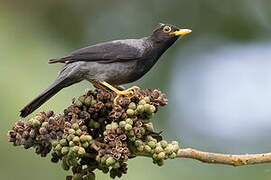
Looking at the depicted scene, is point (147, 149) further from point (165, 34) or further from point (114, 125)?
point (165, 34)

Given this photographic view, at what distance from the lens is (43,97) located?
402cm

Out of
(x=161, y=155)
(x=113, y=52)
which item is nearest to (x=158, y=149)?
(x=161, y=155)

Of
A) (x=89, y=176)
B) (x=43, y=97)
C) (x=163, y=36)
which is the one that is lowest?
(x=89, y=176)

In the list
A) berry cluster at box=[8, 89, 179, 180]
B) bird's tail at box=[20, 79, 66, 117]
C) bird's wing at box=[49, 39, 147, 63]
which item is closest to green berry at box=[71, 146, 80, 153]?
berry cluster at box=[8, 89, 179, 180]

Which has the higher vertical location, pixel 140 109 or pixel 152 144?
pixel 140 109

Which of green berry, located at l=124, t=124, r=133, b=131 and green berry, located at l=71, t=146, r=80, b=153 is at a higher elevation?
green berry, located at l=124, t=124, r=133, b=131

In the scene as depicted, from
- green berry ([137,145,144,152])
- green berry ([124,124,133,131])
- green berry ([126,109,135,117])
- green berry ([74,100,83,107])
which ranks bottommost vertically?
green berry ([137,145,144,152])

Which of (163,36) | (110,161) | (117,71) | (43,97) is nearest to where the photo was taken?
(110,161)

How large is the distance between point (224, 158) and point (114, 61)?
6.40ft

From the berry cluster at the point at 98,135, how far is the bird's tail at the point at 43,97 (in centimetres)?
50

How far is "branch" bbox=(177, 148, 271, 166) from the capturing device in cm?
309

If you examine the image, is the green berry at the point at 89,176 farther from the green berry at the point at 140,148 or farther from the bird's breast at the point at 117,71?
the bird's breast at the point at 117,71

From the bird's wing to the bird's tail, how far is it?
1.07 feet

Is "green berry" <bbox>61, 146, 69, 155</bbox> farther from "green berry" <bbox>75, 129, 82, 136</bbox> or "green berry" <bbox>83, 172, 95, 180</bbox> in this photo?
"green berry" <bbox>83, 172, 95, 180</bbox>
